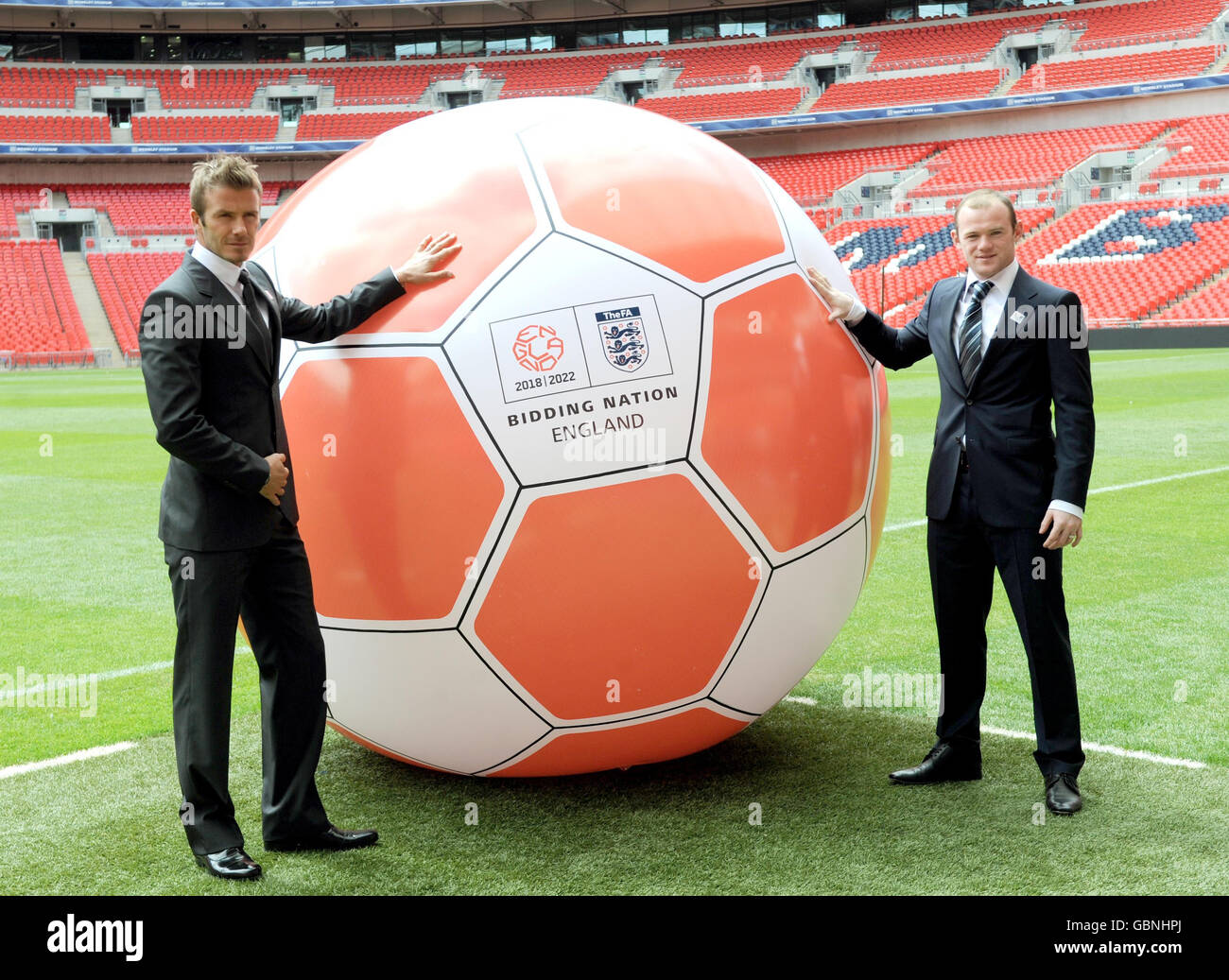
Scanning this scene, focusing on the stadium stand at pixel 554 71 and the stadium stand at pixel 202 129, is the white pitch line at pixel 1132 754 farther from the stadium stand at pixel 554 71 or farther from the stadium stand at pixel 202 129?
the stadium stand at pixel 202 129

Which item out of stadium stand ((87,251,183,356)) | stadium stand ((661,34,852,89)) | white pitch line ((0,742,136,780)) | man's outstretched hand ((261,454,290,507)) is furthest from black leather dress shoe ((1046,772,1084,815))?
stadium stand ((661,34,852,89))

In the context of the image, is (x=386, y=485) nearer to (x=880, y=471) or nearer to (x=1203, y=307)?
(x=880, y=471)

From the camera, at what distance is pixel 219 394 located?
10.6 feet

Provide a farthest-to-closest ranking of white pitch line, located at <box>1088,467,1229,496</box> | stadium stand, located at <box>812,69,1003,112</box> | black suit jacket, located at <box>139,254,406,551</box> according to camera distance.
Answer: stadium stand, located at <box>812,69,1003,112</box> < white pitch line, located at <box>1088,467,1229,496</box> < black suit jacket, located at <box>139,254,406,551</box>

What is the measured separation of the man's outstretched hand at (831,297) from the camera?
381 cm

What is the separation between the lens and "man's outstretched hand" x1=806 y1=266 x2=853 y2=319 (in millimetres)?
3811

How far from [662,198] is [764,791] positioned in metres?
1.93

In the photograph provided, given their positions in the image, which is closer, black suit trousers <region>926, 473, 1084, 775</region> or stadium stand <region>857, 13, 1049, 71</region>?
black suit trousers <region>926, 473, 1084, 775</region>

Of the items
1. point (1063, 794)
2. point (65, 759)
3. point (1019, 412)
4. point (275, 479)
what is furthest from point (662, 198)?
point (65, 759)

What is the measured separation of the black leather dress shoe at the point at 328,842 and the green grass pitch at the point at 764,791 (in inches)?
1.6

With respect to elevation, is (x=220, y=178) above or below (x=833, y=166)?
below

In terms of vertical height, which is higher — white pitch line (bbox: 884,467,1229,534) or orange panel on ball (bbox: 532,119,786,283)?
orange panel on ball (bbox: 532,119,786,283)

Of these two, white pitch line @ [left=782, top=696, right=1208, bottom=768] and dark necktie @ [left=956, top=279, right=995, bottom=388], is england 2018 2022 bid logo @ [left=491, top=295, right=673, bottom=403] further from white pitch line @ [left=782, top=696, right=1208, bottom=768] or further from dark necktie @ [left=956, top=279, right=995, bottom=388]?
white pitch line @ [left=782, top=696, right=1208, bottom=768]

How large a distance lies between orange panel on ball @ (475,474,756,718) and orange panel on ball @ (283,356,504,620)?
161mm
